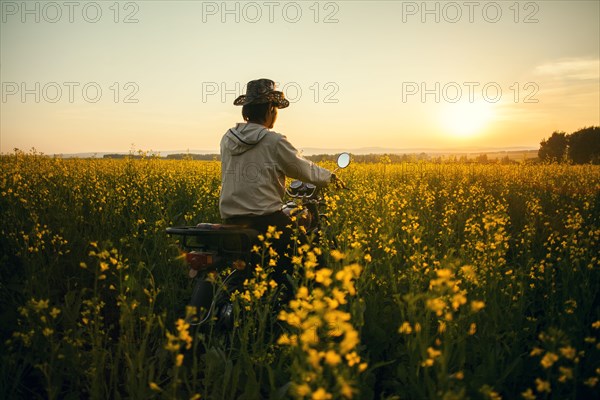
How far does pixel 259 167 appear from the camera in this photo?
3443 millimetres

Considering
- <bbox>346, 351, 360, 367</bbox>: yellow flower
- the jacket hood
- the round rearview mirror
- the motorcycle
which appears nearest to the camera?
<bbox>346, 351, 360, 367</bbox>: yellow flower

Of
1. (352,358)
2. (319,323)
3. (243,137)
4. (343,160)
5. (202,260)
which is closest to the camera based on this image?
(352,358)

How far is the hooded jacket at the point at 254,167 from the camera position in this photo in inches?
134

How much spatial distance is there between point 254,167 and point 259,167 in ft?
0.14

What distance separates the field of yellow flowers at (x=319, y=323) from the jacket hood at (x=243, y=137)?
916 millimetres

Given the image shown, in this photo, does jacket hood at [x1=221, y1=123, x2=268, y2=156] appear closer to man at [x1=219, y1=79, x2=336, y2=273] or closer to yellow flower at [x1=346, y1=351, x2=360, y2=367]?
man at [x1=219, y1=79, x2=336, y2=273]

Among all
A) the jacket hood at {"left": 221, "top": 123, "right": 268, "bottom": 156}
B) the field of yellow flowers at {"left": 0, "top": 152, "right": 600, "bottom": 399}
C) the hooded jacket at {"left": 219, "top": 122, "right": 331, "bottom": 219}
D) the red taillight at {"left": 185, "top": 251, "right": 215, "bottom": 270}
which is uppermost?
the jacket hood at {"left": 221, "top": 123, "right": 268, "bottom": 156}

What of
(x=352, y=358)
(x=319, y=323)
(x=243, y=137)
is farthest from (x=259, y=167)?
(x=352, y=358)

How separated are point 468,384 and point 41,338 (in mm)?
2729

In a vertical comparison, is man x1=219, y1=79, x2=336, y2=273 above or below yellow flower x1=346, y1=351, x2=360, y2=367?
above

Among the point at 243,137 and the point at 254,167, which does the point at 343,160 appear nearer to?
the point at 254,167

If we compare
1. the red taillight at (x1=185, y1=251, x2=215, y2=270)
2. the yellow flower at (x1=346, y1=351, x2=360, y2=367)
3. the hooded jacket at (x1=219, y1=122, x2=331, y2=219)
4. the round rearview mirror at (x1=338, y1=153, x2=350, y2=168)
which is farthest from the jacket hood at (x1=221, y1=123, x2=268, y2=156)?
the yellow flower at (x1=346, y1=351, x2=360, y2=367)

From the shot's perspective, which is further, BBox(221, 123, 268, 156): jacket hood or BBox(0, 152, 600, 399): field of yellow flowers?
BBox(221, 123, 268, 156): jacket hood

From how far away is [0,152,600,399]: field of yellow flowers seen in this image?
1638 mm
